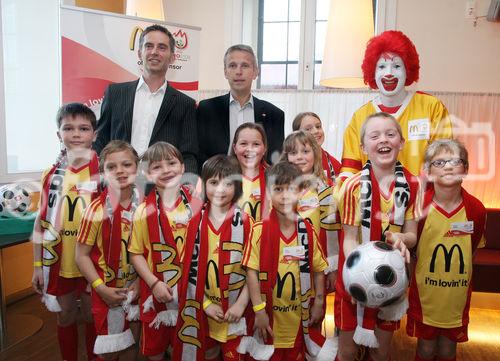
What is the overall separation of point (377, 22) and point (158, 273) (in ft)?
14.2

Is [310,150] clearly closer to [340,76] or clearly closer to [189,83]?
[340,76]

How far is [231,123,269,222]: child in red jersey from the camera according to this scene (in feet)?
6.49

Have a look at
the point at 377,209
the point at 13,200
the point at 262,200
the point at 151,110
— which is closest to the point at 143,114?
the point at 151,110

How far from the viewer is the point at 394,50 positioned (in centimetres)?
221

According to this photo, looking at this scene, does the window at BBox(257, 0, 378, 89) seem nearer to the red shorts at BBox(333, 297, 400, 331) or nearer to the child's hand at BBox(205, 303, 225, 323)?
the red shorts at BBox(333, 297, 400, 331)

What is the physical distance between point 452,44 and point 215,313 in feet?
14.4

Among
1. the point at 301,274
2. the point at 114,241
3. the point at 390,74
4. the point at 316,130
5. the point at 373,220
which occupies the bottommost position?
the point at 301,274

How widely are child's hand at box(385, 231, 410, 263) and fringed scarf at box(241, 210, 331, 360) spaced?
0.32 m

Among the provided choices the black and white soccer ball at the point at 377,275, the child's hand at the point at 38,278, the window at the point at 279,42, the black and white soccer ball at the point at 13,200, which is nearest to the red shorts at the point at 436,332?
the black and white soccer ball at the point at 377,275

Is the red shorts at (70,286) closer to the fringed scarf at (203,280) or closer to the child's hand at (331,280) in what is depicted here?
the fringed scarf at (203,280)

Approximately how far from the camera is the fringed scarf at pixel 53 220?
2051 millimetres

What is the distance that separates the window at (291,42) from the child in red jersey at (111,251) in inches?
147

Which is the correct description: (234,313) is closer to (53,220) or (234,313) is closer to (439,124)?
(53,220)

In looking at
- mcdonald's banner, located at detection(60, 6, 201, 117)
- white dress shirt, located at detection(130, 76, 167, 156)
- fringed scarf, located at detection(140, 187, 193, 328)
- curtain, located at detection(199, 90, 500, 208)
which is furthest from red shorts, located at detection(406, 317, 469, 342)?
curtain, located at detection(199, 90, 500, 208)
